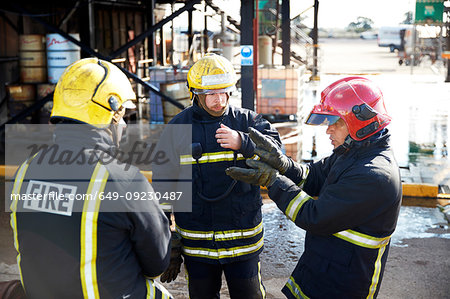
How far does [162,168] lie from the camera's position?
3705 millimetres

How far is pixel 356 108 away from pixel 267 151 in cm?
54

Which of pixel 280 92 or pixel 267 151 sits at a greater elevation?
pixel 280 92

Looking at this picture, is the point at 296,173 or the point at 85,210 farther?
the point at 296,173

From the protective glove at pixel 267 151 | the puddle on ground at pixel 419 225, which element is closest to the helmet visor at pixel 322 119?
the protective glove at pixel 267 151

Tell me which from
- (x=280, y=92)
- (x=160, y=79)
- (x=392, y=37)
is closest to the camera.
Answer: (x=160, y=79)

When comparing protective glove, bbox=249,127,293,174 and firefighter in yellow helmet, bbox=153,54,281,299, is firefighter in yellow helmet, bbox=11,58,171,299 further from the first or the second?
firefighter in yellow helmet, bbox=153,54,281,299

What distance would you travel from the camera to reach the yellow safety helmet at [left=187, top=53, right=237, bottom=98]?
11.5ft

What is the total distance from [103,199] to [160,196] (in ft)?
4.56

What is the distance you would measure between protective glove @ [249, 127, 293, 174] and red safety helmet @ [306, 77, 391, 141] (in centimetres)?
29

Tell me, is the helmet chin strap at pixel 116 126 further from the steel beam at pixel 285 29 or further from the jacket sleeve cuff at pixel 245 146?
the steel beam at pixel 285 29

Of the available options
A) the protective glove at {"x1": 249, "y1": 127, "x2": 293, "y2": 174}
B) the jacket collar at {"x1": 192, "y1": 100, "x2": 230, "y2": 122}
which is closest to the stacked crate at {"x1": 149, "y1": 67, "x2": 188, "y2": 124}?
the jacket collar at {"x1": 192, "y1": 100, "x2": 230, "y2": 122}

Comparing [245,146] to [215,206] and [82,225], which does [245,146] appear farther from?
[82,225]

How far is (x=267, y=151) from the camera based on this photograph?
10.1 ft

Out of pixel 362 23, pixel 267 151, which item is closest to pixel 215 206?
pixel 267 151
